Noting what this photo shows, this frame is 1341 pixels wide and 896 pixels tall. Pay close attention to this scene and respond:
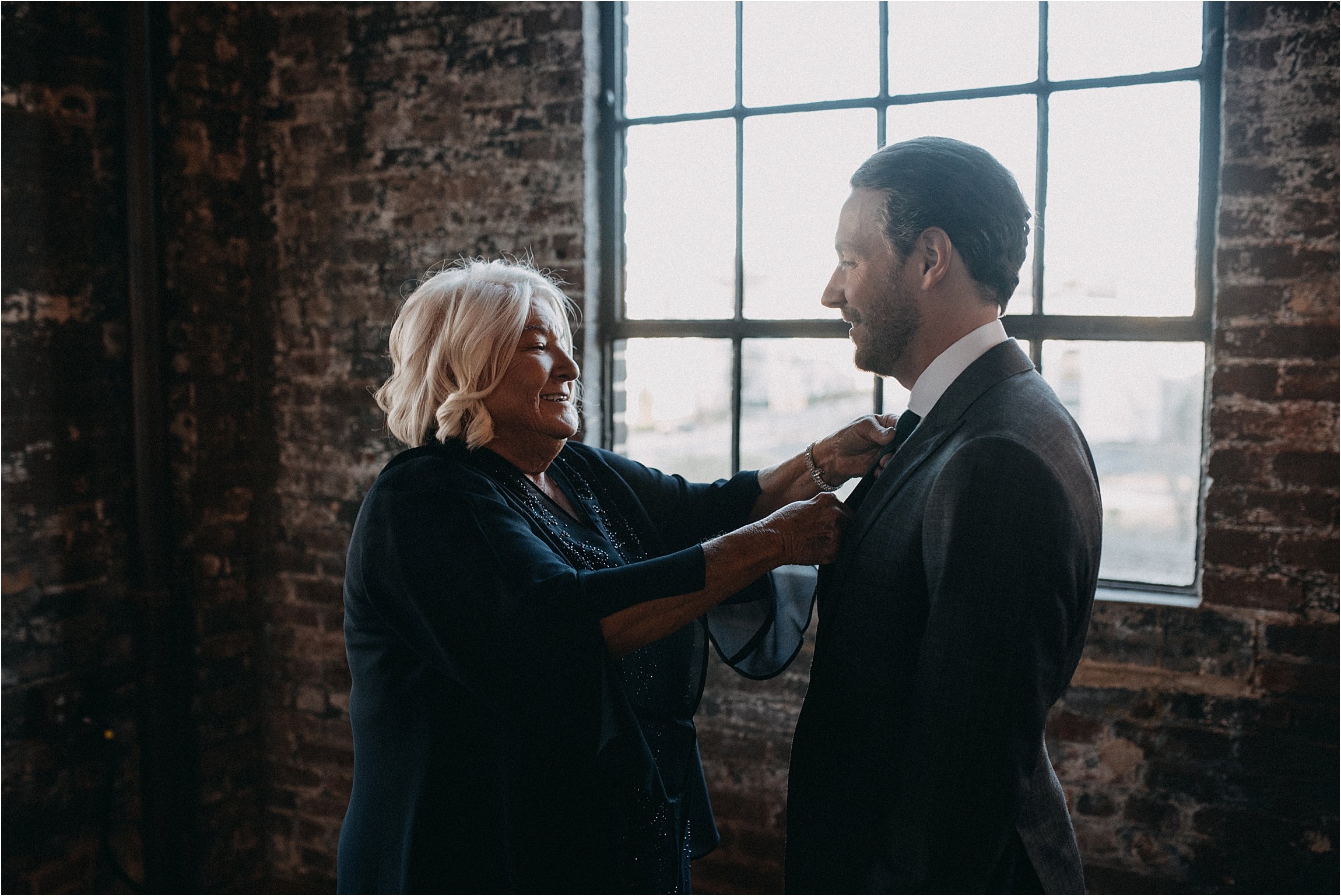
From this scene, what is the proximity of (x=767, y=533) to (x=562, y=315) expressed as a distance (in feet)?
2.23

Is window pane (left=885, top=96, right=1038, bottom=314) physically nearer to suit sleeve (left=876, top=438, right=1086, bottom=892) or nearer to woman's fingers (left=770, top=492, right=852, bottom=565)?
woman's fingers (left=770, top=492, right=852, bottom=565)

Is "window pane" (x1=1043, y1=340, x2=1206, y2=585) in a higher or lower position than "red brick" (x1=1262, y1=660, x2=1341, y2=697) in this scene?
higher

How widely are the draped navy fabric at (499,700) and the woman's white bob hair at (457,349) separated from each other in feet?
0.22

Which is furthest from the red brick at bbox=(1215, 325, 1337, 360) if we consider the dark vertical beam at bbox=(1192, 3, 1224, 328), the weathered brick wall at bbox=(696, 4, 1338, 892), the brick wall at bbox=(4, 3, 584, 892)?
the brick wall at bbox=(4, 3, 584, 892)

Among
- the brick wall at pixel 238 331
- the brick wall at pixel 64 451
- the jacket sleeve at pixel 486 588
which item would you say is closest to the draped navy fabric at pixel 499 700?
the jacket sleeve at pixel 486 588

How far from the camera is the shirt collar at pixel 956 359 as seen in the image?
152 centimetres

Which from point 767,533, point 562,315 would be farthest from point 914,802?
point 562,315

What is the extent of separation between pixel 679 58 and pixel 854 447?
148 centimetres

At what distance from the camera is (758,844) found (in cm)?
271

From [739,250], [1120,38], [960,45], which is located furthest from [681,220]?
[1120,38]

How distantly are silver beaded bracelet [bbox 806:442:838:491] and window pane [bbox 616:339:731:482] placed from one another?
0.76 meters

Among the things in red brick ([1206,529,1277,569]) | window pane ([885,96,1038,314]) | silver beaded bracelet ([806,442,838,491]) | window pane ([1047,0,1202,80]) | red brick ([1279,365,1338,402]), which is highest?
window pane ([1047,0,1202,80])

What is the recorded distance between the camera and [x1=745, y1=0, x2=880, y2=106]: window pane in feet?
8.38

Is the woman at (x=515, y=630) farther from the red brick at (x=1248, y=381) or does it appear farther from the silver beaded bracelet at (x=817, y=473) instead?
the red brick at (x=1248, y=381)
